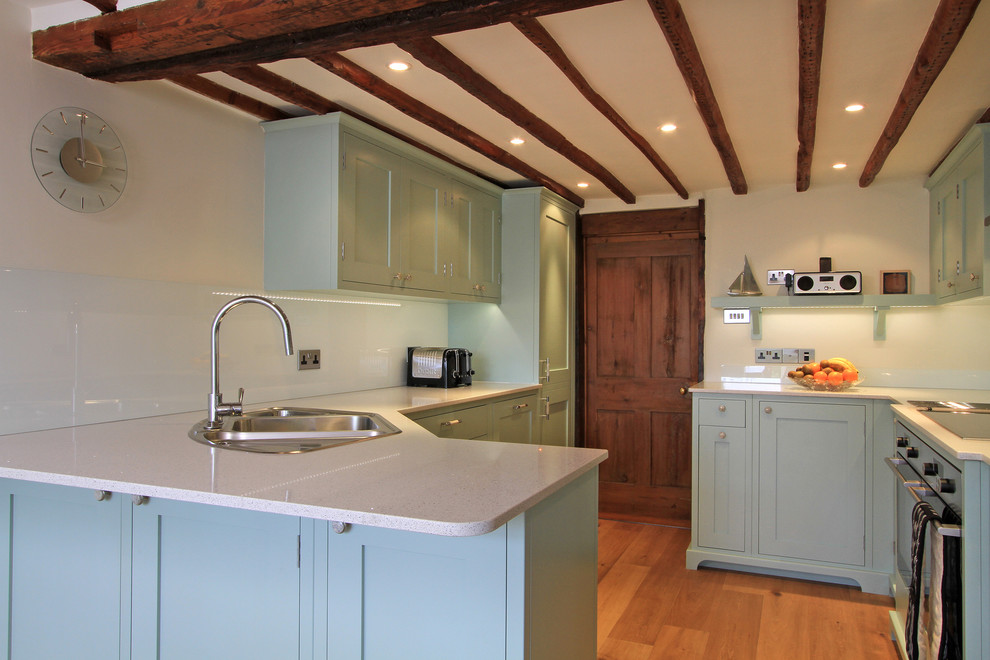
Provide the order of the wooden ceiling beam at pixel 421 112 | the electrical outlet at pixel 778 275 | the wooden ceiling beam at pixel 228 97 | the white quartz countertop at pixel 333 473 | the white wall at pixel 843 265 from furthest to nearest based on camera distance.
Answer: the electrical outlet at pixel 778 275, the white wall at pixel 843 265, the wooden ceiling beam at pixel 228 97, the wooden ceiling beam at pixel 421 112, the white quartz countertop at pixel 333 473

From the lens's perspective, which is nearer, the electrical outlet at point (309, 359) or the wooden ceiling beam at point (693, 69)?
the wooden ceiling beam at point (693, 69)

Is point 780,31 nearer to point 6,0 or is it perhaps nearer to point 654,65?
point 654,65

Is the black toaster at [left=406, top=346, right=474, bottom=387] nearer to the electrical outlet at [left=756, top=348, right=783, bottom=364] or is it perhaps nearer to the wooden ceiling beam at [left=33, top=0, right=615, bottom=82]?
the electrical outlet at [left=756, top=348, right=783, bottom=364]

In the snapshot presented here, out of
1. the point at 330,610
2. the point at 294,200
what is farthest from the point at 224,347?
the point at 330,610

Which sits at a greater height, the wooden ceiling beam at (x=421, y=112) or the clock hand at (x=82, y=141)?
the wooden ceiling beam at (x=421, y=112)

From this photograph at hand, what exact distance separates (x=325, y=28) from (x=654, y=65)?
116 cm

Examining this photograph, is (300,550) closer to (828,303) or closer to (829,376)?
(829,376)

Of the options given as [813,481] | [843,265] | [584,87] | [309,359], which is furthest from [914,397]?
[309,359]

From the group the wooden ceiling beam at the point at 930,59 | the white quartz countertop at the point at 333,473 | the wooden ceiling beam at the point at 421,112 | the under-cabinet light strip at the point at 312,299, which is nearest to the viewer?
the white quartz countertop at the point at 333,473

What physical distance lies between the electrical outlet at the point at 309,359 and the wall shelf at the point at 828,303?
90.7 inches

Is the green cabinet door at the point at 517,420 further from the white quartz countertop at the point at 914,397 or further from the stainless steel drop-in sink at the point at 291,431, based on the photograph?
the stainless steel drop-in sink at the point at 291,431

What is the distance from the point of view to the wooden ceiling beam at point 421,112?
93.0 inches

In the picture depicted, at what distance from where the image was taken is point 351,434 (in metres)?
2.20

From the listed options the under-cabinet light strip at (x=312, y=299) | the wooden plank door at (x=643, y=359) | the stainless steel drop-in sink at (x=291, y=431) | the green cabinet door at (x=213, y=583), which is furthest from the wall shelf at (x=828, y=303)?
the green cabinet door at (x=213, y=583)
